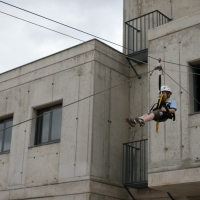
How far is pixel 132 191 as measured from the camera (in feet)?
57.3

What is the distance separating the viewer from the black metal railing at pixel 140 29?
19406mm

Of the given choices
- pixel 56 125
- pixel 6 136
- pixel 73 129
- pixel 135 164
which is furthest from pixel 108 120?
pixel 6 136

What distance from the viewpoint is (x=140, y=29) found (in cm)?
1989

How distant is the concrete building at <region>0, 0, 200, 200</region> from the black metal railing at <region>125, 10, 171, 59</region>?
0.04 meters

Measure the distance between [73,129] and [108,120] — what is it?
1.31 metres

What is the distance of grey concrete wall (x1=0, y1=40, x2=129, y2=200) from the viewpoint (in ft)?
54.9

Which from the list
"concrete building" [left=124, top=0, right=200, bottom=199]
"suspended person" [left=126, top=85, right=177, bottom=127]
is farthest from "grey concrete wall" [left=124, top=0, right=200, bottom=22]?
"suspended person" [left=126, top=85, right=177, bottom=127]

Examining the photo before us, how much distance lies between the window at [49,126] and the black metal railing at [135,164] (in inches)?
103

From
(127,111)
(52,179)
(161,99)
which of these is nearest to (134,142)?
(127,111)

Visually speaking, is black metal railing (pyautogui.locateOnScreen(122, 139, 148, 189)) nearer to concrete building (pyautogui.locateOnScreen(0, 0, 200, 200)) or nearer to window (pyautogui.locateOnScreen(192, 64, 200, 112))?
concrete building (pyautogui.locateOnScreen(0, 0, 200, 200))

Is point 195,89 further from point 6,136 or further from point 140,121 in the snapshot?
point 6,136

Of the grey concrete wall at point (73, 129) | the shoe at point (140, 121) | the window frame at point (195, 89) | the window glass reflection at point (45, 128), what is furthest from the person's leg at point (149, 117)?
the window glass reflection at point (45, 128)

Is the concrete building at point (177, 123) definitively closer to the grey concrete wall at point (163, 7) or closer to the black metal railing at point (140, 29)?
the black metal railing at point (140, 29)

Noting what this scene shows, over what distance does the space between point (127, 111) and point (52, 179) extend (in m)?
3.86
